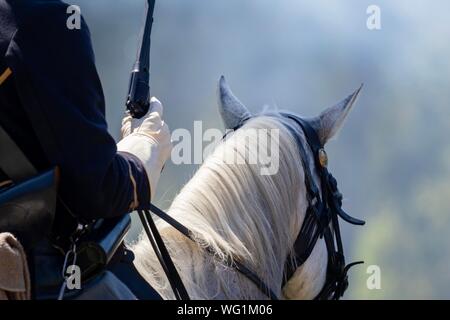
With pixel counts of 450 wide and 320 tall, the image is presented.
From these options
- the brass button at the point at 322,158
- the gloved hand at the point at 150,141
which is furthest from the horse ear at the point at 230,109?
the gloved hand at the point at 150,141

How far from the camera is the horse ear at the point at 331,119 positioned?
464 cm

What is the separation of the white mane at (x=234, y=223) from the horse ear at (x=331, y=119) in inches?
13.4

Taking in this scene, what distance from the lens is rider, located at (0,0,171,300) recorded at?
283 centimetres

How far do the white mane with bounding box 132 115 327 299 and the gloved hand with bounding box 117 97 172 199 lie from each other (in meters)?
0.44

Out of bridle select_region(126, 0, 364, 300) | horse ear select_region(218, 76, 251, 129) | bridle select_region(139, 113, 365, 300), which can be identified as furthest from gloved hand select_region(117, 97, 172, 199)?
horse ear select_region(218, 76, 251, 129)

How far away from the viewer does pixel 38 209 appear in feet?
9.30

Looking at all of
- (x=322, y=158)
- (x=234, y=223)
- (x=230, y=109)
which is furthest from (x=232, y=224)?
(x=230, y=109)

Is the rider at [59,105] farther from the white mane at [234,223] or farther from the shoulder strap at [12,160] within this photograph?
the white mane at [234,223]

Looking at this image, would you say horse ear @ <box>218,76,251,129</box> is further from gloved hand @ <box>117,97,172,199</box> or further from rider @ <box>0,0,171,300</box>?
rider @ <box>0,0,171,300</box>

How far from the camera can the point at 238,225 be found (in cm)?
394

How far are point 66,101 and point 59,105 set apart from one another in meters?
0.03
